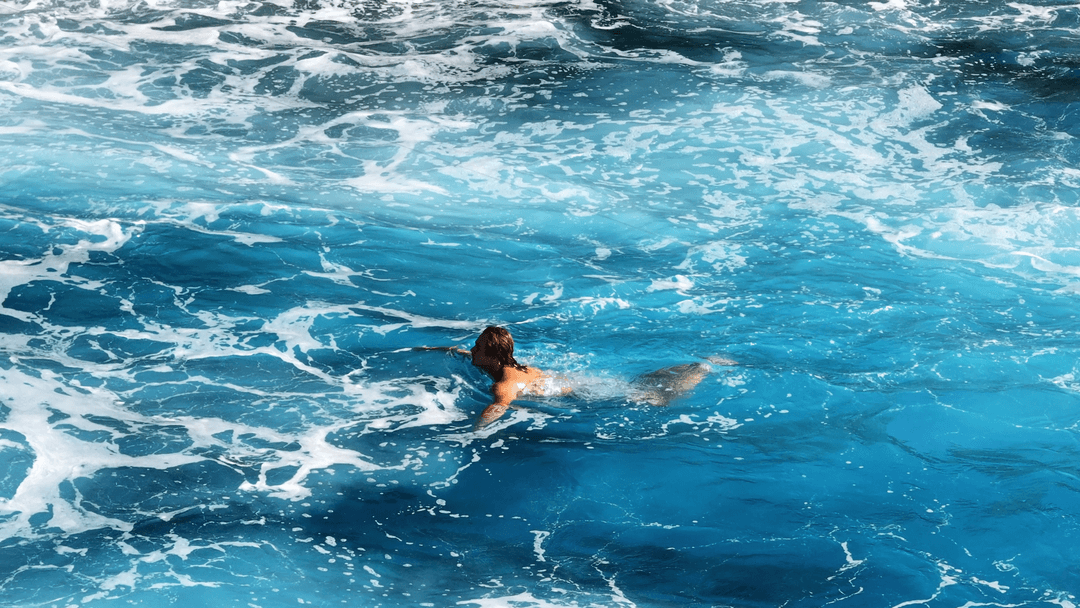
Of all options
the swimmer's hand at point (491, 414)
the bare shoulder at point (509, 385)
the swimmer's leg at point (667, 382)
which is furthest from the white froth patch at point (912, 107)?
the swimmer's hand at point (491, 414)

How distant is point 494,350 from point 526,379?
41cm

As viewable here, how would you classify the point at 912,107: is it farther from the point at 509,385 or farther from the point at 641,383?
the point at 509,385

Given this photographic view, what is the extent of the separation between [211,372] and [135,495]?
1.62 metres

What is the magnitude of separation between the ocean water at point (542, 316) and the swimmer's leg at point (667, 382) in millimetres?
159

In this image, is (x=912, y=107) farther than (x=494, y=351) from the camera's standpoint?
Yes

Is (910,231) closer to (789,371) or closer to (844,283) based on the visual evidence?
(844,283)

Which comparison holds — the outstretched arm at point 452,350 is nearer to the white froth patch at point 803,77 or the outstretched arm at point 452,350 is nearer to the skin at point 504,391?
the skin at point 504,391

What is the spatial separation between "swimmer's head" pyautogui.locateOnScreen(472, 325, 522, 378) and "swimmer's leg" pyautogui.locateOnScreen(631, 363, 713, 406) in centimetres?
105

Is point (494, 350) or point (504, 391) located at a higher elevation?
point (494, 350)

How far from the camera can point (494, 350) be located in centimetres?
771

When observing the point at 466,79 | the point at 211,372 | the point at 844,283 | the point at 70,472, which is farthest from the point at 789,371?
the point at 466,79

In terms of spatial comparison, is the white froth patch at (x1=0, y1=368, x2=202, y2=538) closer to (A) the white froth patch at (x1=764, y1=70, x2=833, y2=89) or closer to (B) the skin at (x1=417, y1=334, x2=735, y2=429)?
(B) the skin at (x1=417, y1=334, x2=735, y2=429)

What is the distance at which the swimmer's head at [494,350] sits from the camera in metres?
7.70

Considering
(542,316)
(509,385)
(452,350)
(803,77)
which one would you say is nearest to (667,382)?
(509,385)
